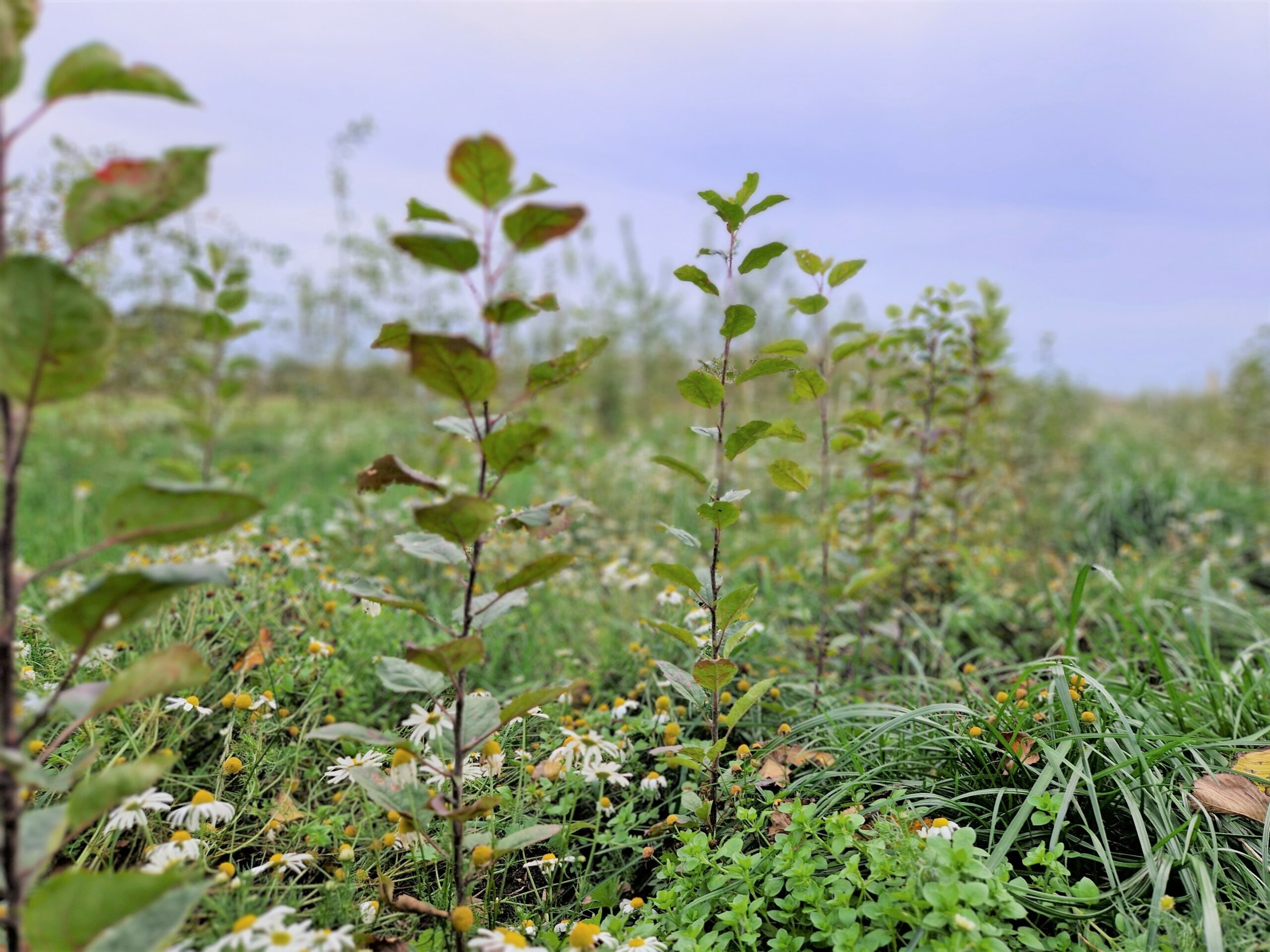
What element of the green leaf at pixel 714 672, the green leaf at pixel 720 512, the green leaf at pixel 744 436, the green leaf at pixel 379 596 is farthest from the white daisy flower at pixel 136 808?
the green leaf at pixel 744 436

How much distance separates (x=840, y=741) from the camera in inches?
77.4

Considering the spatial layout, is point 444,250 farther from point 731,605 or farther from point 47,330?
point 731,605

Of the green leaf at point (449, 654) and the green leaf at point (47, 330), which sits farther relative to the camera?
the green leaf at point (449, 654)

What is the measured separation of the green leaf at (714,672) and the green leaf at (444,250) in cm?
91

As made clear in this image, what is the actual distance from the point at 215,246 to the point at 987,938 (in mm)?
2629

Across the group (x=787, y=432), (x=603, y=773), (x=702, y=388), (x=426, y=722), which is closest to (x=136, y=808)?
(x=426, y=722)

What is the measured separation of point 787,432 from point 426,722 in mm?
996

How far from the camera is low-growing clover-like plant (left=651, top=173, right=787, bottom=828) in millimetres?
1564

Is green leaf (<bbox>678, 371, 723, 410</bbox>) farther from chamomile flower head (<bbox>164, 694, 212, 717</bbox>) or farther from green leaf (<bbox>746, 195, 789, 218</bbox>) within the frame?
chamomile flower head (<bbox>164, 694, 212, 717</bbox>)

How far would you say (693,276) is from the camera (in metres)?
1.63

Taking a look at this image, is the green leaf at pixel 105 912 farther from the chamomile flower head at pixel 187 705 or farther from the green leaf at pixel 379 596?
the chamomile flower head at pixel 187 705

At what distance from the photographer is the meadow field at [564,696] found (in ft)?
3.17

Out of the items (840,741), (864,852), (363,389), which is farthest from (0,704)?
(363,389)

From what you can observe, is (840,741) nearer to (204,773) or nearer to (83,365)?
(204,773)
